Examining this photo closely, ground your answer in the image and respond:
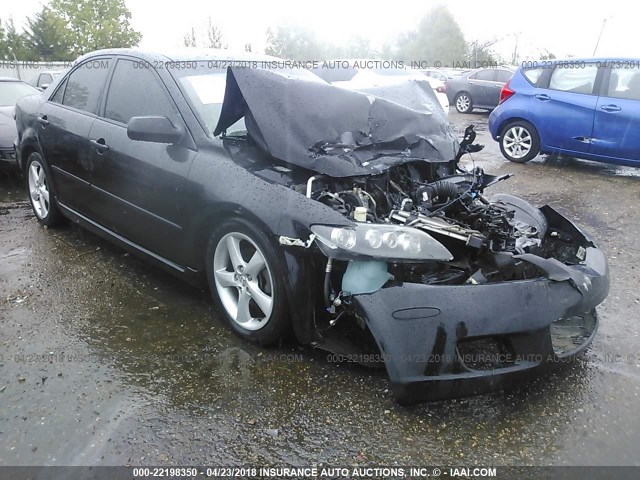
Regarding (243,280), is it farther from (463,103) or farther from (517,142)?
(463,103)

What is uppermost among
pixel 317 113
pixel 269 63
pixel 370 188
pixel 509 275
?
pixel 269 63

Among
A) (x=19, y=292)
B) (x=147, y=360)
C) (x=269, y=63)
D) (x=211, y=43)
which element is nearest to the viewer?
(x=147, y=360)

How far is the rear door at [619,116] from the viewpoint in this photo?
6906 millimetres

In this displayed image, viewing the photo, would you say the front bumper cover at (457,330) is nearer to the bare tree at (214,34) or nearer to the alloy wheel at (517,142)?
the alloy wheel at (517,142)

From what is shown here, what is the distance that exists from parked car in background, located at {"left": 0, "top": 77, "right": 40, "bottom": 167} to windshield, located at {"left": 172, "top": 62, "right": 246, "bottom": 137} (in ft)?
14.4

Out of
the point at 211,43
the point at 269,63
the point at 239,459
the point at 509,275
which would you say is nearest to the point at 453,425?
the point at 509,275

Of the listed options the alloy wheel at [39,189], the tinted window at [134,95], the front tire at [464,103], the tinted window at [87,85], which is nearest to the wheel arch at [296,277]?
the tinted window at [134,95]

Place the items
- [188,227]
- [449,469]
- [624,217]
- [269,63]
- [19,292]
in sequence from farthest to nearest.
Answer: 1. [624,217]
2. [269,63]
3. [19,292]
4. [188,227]
5. [449,469]

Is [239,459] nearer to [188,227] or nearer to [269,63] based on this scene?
[188,227]

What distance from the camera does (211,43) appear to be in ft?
114

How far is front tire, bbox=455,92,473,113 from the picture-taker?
16.6m

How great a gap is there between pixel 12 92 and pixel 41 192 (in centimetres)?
428

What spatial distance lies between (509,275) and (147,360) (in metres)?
2.01

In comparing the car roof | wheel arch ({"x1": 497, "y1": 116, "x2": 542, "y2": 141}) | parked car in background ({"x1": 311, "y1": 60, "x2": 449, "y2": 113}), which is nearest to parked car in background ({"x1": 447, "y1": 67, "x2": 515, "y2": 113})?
parked car in background ({"x1": 311, "y1": 60, "x2": 449, "y2": 113})
